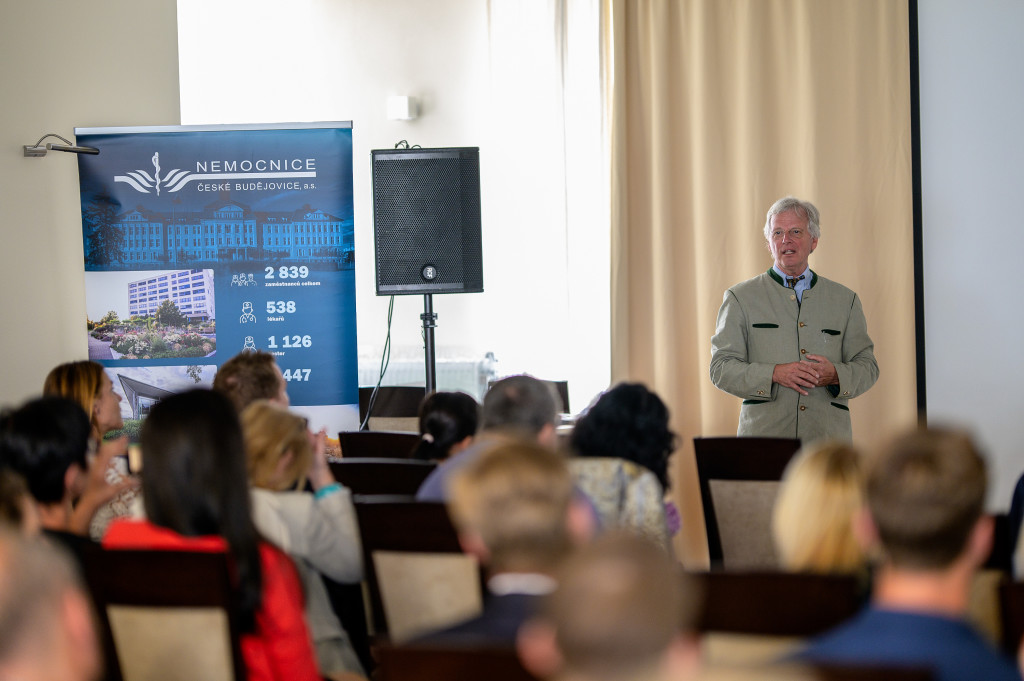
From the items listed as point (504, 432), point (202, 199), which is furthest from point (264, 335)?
point (504, 432)

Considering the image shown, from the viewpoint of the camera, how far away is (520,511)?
143 cm

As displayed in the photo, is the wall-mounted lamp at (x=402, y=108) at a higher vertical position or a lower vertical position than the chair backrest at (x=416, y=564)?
higher

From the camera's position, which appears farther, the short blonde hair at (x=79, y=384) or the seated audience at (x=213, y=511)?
the short blonde hair at (x=79, y=384)

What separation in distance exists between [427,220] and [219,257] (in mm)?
1063

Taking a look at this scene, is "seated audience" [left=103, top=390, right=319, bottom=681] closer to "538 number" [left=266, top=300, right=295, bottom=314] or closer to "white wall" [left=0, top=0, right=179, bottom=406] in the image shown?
"538 number" [left=266, top=300, right=295, bottom=314]

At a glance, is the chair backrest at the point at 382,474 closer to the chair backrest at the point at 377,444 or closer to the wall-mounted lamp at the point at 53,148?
the chair backrest at the point at 377,444

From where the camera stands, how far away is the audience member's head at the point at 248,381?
3109mm

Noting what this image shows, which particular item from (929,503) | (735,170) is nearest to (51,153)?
(735,170)

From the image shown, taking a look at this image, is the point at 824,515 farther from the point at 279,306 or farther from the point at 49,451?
the point at 279,306

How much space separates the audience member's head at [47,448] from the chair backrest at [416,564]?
674 millimetres

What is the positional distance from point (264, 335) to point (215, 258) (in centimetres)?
46

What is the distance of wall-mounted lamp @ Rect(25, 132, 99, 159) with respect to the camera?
187 inches

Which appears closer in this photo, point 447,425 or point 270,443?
point 270,443

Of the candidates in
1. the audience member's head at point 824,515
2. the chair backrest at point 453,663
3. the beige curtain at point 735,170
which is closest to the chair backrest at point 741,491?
the audience member's head at point 824,515
